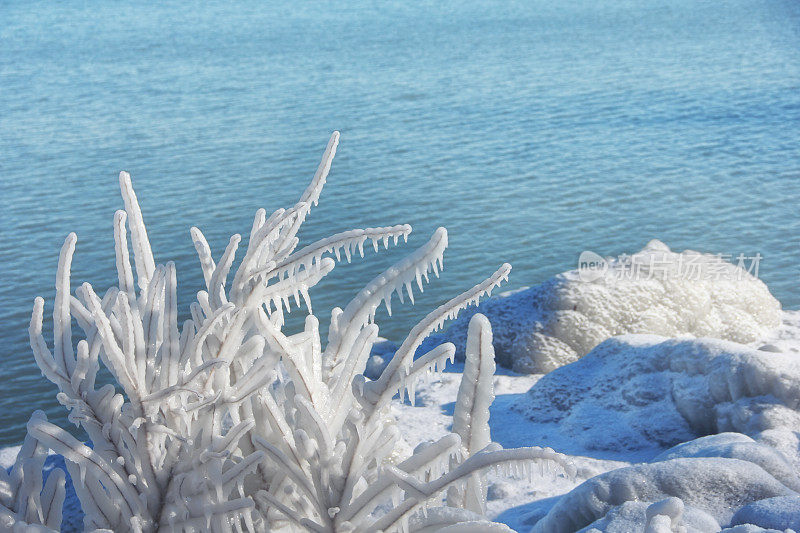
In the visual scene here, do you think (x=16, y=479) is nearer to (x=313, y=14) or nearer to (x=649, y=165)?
(x=649, y=165)

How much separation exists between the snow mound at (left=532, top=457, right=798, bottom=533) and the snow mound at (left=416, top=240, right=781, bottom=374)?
12.2 ft

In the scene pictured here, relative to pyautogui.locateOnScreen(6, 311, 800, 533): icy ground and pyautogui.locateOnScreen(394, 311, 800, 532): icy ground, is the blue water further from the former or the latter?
pyautogui.locateOnScreen(6, 311, 800, 533): icy ground

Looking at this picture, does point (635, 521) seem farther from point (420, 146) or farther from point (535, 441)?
point (420, 146)

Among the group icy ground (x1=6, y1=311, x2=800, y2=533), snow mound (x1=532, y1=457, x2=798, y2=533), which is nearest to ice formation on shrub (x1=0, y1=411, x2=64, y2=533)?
icy ground (x1=6, y1=311, x2=800, y2=533)

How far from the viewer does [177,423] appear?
7.32 feet

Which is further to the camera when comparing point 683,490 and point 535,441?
point 535,441

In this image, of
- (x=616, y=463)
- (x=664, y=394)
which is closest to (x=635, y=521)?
(x=616, y=463)

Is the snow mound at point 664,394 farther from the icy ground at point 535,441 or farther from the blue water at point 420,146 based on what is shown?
the blue water at point 420,146

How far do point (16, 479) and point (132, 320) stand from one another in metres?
0.53

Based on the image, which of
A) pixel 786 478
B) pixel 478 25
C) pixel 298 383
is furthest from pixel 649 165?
pixel 478 25

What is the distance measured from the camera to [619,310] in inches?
273

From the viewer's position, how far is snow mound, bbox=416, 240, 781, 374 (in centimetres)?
681

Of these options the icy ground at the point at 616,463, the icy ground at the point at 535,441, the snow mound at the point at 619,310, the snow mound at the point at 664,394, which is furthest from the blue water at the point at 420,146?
the snow mound at the point at 664,394

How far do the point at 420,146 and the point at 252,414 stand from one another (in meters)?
11.9
